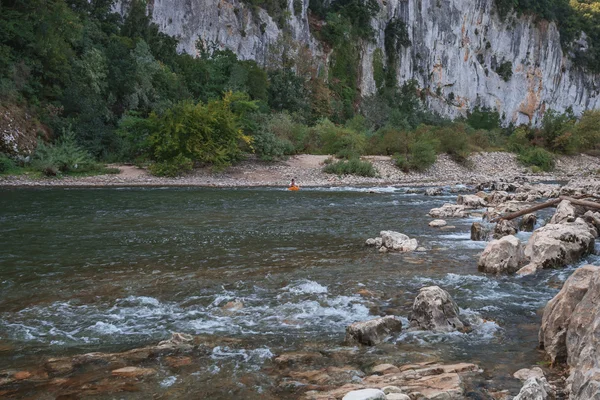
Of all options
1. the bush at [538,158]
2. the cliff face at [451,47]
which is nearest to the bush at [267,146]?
the cliff face at [451,47]

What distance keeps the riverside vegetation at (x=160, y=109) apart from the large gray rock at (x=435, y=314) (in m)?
23.6

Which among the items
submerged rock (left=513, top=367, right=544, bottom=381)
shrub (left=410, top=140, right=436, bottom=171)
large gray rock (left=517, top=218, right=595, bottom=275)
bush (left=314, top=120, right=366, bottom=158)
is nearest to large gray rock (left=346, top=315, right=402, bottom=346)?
→ submerged rock (left=513, top=367, right=544, bottom=381)

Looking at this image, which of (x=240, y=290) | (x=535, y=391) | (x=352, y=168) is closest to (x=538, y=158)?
(x=352, y=168)

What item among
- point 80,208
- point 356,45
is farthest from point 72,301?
point 356,45

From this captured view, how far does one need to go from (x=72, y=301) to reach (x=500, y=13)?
255 feet

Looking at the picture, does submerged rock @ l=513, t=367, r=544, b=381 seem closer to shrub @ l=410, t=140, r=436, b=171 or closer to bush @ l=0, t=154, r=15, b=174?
bush @ l=0, t=154, r=15, b=174

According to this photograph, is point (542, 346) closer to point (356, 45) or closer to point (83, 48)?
point (83, 48)

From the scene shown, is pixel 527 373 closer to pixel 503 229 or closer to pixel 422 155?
pixel 503 229

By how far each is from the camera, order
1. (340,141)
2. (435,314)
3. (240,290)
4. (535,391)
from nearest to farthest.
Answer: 1. (535,391)
2. (435,314)
3. (240,290)
4. (340,141)

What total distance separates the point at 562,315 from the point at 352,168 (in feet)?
86.0

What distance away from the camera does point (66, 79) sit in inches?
1164

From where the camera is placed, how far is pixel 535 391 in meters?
3.35

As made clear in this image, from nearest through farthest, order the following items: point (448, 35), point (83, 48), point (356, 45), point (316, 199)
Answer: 1. point (316, 199)
2. point (83, 48)
3. point (356, 45)
4. point (448, 35)

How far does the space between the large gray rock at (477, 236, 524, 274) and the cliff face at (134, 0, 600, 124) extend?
1564 inches
